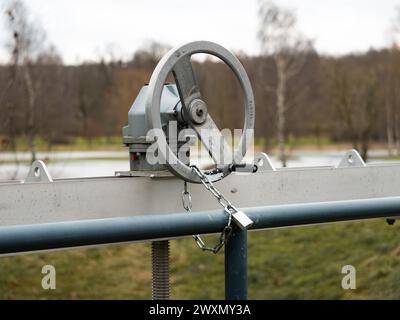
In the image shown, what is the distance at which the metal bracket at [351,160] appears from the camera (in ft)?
12.5

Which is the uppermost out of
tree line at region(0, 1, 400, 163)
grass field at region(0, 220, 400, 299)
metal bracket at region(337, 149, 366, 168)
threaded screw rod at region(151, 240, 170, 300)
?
tree line at region(0, 1, 400, 163)

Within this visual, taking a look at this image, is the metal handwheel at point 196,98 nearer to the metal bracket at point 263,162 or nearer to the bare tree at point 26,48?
the metal bracket at point 263,162

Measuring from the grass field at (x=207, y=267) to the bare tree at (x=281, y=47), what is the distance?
13245 mm

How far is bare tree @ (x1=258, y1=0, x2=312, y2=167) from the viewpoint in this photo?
25516 millimetres

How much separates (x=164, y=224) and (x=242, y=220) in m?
0.17

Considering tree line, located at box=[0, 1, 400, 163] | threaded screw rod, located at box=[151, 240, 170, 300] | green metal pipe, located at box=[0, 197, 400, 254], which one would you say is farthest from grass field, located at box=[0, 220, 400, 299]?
tree line, located at box=[0, 1, 400, 163]

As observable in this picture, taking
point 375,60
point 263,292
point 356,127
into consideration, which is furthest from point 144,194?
point 375,60

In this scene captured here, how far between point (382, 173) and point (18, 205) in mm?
1734

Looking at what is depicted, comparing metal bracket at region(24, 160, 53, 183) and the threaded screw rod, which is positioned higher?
metal bracket at region(24, 160, 53, 183)

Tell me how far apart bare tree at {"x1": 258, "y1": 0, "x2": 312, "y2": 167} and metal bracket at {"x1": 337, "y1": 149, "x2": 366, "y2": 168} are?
20889mm

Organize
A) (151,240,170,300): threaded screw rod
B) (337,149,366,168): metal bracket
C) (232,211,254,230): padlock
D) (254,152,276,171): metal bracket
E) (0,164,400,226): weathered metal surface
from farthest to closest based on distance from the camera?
(337,149,366,168): metal bracket < (254,152,276,171): metal bracket < (0,164,400,226): weathered metal surface < (151,240,170,300): threaded screw rod < (232,211,254,230): padlock

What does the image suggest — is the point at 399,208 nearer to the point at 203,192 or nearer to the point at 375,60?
the point at 203,192

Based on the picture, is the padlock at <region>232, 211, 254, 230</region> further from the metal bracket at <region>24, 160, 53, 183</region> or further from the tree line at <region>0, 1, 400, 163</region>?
the tree line at <region>0, 1, 400, 163</region>

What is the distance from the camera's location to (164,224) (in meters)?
1.39
